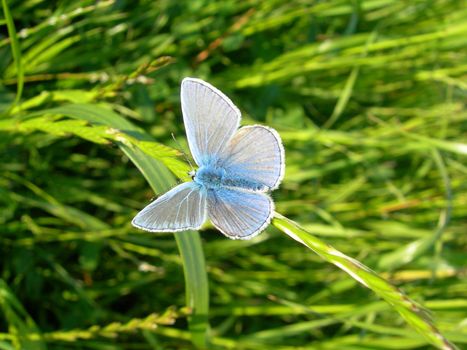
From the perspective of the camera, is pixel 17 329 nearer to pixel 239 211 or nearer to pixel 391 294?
pixel 239 211

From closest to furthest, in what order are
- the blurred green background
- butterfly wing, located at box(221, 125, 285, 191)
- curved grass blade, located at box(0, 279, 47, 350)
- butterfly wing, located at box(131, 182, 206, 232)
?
1. butterfly wing, located at box(131, 182, 206, 232)
2. butterfly wing, located at box(221, 125, 285, 191)
3. curved grass blade, located at box(0, 279, 47, 350)
4. the blurred green background

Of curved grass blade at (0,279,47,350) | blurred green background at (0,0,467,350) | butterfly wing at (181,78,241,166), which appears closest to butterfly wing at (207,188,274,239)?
butterfly wing at (181,78,241,166)

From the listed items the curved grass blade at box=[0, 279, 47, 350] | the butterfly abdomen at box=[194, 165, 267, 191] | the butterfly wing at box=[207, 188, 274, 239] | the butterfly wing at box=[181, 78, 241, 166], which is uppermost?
the butterfly wing at box=[181, 78, 241, 166]

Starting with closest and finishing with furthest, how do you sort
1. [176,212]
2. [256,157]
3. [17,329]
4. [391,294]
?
[391,294], [176,212], [256,157], [17,329]

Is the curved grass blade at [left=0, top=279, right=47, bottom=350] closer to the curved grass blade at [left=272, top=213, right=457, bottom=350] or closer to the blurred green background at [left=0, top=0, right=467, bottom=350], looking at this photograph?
the blurred green background at [left=0, top=0, right=467, bottom=350]

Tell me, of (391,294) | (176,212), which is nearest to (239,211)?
(176,212)

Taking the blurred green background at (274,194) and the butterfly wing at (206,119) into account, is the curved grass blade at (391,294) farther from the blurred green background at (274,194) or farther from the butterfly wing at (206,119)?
the blurred green background at (274,194)
